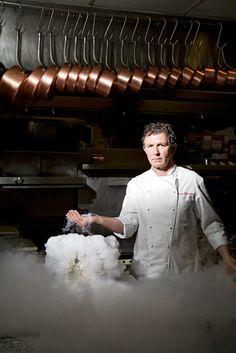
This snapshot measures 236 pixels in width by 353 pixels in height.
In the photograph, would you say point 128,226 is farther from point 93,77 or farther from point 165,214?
point 93,77

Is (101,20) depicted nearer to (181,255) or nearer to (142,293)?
(181,255)

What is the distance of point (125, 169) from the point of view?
13.0ft

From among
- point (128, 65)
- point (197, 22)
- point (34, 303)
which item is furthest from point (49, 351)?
point (197, 22)

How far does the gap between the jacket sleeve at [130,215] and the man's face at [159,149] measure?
300 mm

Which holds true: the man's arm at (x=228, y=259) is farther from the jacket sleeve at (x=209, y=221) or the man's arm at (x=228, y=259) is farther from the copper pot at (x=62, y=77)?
the copper pot at (x=62, y=77)

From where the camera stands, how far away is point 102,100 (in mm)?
3803

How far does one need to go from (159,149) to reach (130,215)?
0.48 meters

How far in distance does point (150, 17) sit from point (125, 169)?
4.95 feet

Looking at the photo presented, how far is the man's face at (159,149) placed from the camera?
2311mm

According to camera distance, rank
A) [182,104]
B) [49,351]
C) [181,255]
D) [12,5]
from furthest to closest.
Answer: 1. [182,104]
2. [12,5]
3. [181,255]
4. [49,351]

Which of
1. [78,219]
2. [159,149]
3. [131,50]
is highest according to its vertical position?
[131,50]

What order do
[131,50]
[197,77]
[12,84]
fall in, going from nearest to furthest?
[12,84], [197,77], [131,50]

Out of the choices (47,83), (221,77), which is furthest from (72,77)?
(221,77)

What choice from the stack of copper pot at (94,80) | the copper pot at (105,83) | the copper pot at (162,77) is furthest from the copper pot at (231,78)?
the copper pot at (105,83)
